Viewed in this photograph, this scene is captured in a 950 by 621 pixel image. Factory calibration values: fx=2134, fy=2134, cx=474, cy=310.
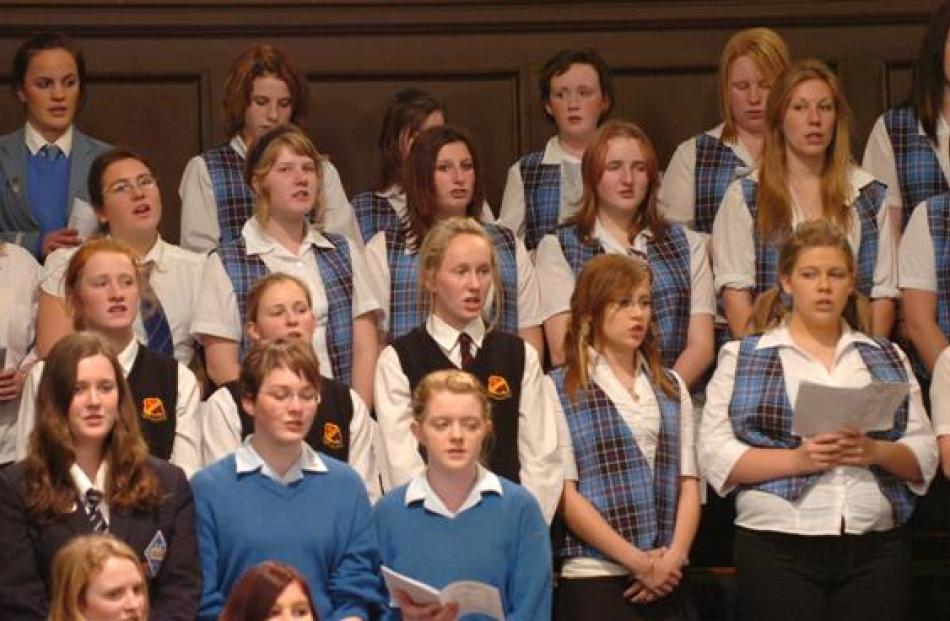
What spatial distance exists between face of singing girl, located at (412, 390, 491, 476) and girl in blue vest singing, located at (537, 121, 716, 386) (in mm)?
993

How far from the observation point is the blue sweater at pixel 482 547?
4.81m

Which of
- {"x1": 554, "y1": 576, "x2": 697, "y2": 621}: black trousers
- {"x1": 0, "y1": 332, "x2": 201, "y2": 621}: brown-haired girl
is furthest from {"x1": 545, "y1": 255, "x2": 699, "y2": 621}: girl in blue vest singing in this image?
{"x1": 0, "y1": 332, "x2": 201, "y2": 621}: brown-haired girl

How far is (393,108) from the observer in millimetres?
6402

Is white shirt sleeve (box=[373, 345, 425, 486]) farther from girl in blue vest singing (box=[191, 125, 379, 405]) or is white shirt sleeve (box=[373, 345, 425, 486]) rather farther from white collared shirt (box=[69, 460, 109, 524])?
white collared shirt (box=[69, 460, 109, 524])

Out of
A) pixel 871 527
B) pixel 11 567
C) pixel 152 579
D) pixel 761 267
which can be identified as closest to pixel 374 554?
pixel 152 579

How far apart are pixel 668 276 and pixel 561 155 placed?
76 cm

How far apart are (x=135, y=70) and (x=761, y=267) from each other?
218 cm

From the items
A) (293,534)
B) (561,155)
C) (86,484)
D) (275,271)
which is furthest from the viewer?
(561,155)

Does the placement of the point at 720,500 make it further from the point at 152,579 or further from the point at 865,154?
the point at 152,579

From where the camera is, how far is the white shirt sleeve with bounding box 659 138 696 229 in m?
6.38

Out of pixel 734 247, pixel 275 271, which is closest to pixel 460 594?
pixel 275 271

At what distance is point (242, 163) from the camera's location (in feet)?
20.5

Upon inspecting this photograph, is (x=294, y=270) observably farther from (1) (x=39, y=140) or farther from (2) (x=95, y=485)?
(2) (x=95, y=485)

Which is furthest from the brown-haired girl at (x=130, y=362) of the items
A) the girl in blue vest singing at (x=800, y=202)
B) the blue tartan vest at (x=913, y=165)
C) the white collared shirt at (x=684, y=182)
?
the blue tartan vest at (x=913, y=165)
